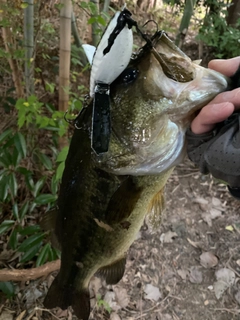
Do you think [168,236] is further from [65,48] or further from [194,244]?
[65,48]

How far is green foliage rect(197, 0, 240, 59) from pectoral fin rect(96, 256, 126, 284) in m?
3.37

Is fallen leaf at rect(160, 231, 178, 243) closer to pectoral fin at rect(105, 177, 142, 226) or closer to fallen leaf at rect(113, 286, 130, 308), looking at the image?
fallen leaf at rect(113, 286, 130, 308)

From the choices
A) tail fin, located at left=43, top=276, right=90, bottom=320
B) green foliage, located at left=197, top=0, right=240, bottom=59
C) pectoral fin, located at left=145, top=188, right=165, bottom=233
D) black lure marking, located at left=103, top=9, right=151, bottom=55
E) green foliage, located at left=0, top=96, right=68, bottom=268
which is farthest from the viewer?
green foliage, located at left=197, top=0, right=240, bottom=59

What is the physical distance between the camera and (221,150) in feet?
3.22

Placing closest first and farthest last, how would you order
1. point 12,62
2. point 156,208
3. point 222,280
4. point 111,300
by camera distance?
1. point 156,208
2. point 12,62
3. point 111,300
4. point 222,280

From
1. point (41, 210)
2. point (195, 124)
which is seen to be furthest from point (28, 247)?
point (195, 124)

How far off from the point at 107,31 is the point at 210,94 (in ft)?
1.17

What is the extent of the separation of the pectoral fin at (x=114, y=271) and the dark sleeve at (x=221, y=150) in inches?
30.0

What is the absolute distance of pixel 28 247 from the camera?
213cm

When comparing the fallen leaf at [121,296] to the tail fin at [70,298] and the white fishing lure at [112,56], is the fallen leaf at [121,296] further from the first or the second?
the white fishing lure at [112,56]

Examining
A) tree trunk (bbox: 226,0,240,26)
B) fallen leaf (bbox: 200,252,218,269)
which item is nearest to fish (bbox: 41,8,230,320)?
fallen leaf (bbox: 200,252,218,269)

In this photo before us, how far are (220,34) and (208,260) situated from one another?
10.3 feet

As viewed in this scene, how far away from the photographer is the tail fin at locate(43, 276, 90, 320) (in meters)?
1.58

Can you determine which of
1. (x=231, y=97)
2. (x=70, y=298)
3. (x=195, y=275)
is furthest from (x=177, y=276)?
(x=231, y=97)
